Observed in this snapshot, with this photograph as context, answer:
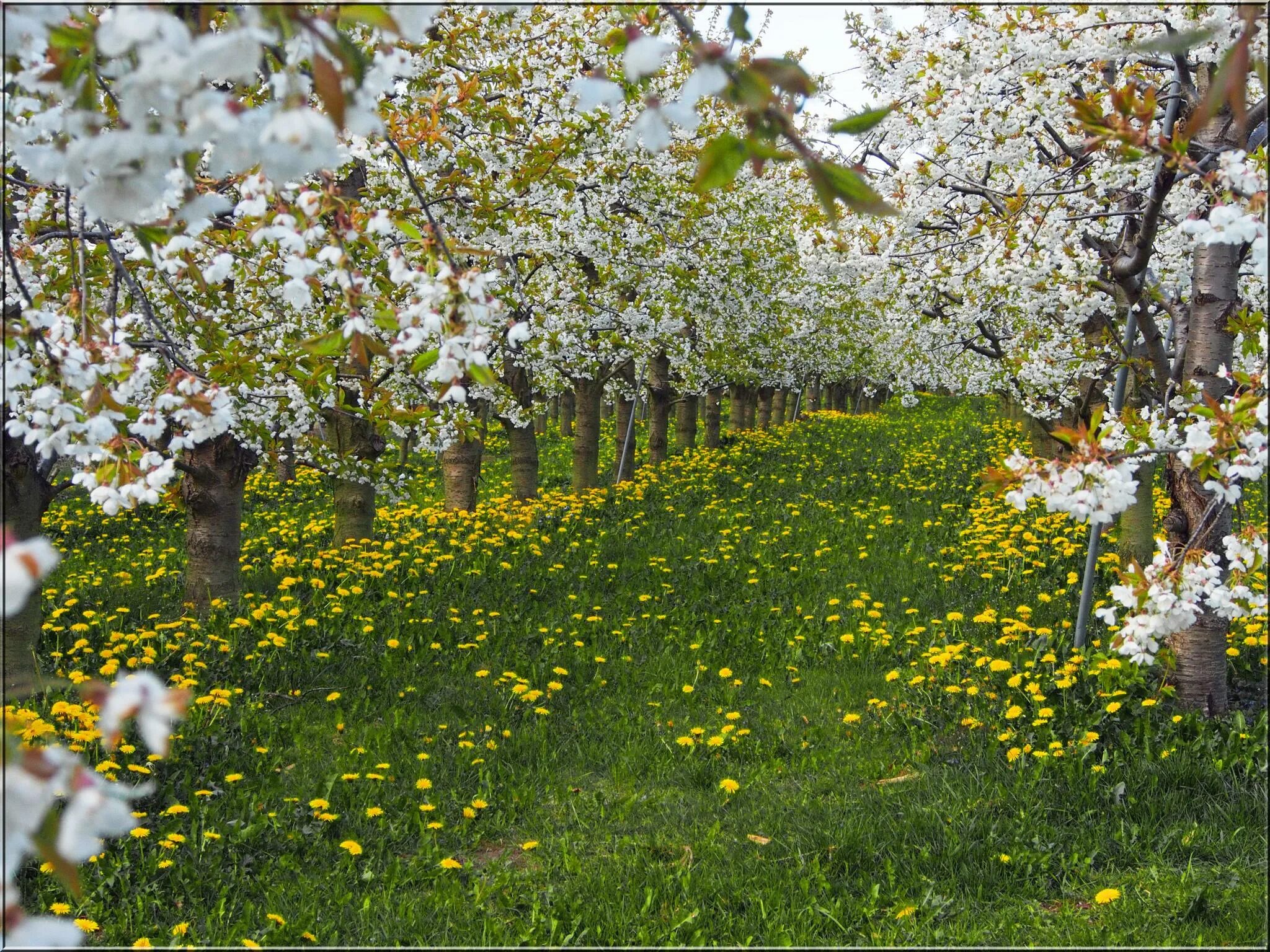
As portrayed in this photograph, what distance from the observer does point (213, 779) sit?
4.87 metres

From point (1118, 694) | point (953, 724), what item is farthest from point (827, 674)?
point (1118, 694)

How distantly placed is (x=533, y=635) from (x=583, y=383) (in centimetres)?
743

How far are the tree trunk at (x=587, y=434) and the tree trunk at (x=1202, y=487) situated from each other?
9.79m

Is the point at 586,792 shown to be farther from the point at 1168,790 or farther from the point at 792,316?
the point at 792,316

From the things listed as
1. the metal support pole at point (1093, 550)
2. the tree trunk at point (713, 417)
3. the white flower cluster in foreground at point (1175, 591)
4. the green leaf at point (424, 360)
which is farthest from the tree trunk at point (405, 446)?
the tree trunk at point (713, 417)

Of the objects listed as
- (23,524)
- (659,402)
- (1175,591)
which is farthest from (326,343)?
(659,402)

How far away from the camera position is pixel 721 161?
1271 millimetres

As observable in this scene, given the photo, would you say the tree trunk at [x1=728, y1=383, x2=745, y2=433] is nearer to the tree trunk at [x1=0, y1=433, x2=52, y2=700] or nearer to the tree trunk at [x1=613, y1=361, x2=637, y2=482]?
the tree trunk at [x1=613, y1=361, x2=637, y2=482]

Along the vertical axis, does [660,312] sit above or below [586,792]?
above

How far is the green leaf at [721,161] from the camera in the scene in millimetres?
1259

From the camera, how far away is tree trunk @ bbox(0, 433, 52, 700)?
6.04m

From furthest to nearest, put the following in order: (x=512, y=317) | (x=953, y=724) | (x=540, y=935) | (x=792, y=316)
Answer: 1. (x=792, y=316)
2. (x=512, y=317)
3. (x=953, y=724)
4. (x=540, y=935)

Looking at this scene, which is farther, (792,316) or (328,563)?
(792,316)

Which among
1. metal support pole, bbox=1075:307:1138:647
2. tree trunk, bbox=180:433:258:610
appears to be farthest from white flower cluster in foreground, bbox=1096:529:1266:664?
tree trunk, bbox=180:433:258:610
